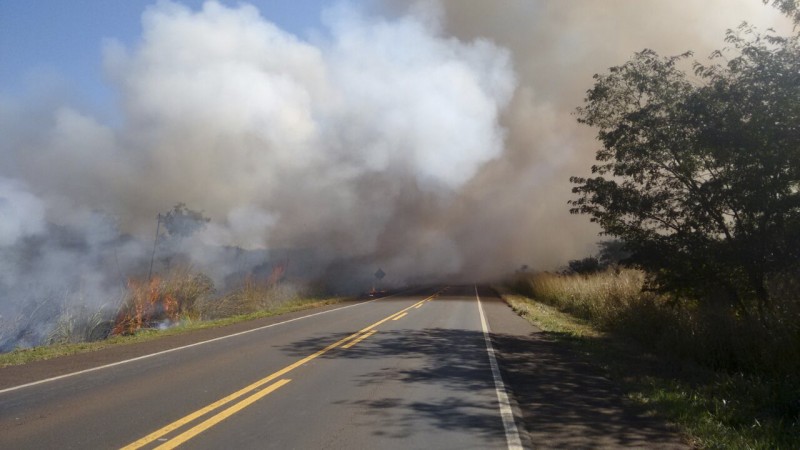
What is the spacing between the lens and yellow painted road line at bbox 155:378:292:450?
4552mm

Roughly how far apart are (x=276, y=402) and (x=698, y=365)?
667 centimetres

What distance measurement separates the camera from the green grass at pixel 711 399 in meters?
4.91

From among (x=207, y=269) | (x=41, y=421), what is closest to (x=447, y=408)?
(x=41, y=421)

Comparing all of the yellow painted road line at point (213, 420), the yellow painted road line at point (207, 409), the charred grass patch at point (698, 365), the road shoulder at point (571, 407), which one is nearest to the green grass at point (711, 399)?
the charred grass patch at point (698, 365)

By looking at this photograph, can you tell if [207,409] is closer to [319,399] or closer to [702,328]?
[319,399]

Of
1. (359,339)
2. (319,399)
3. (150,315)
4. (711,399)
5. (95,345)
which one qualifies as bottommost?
(711,399)

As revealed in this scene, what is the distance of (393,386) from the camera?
22.9ft

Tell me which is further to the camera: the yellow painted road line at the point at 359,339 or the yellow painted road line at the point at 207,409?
the yellow painted road line at the point at 359,339

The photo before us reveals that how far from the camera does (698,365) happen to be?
878 cm

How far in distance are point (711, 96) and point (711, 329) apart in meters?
4.31

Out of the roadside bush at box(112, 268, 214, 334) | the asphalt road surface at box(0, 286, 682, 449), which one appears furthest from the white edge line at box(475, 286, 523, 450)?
the roadside bush at box(112, 268, 214, 334)

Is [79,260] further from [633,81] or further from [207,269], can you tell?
[633,81]

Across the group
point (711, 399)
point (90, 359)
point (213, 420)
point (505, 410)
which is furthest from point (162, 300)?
point (711, 399)

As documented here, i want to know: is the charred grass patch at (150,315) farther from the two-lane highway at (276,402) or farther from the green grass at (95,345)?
the two-lane highway at (276,402)
